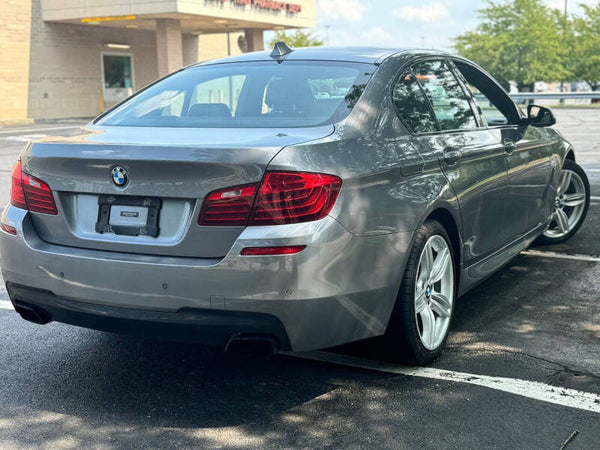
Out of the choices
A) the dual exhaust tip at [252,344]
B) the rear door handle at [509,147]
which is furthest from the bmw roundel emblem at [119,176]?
the rear door handle at [509,147]

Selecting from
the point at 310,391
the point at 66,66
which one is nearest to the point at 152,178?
the point at 310,391

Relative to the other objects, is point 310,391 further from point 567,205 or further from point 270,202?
point 567,205

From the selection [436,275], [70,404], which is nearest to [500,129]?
[436,275]

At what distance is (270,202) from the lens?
3195 millimetres

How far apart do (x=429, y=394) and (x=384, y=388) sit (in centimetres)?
22

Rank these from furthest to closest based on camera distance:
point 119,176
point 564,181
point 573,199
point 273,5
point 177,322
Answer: point 273,5, point 573,199, point 564,181, point 119,176, point 177,322

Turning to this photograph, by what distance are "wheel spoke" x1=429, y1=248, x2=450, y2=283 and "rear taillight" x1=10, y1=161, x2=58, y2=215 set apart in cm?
193

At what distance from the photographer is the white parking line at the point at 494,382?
3.59 metres

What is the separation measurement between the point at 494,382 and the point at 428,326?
1.47 feet

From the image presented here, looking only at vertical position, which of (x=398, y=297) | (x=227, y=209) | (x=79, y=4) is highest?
(x=79, y=4)

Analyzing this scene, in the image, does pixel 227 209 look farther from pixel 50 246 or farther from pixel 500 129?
pixel 500 129

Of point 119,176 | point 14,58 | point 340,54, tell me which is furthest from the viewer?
point 14,58

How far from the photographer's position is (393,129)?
12.8ft

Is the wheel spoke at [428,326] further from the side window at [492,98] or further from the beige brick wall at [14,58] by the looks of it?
the beige brick wall at [14,58]
